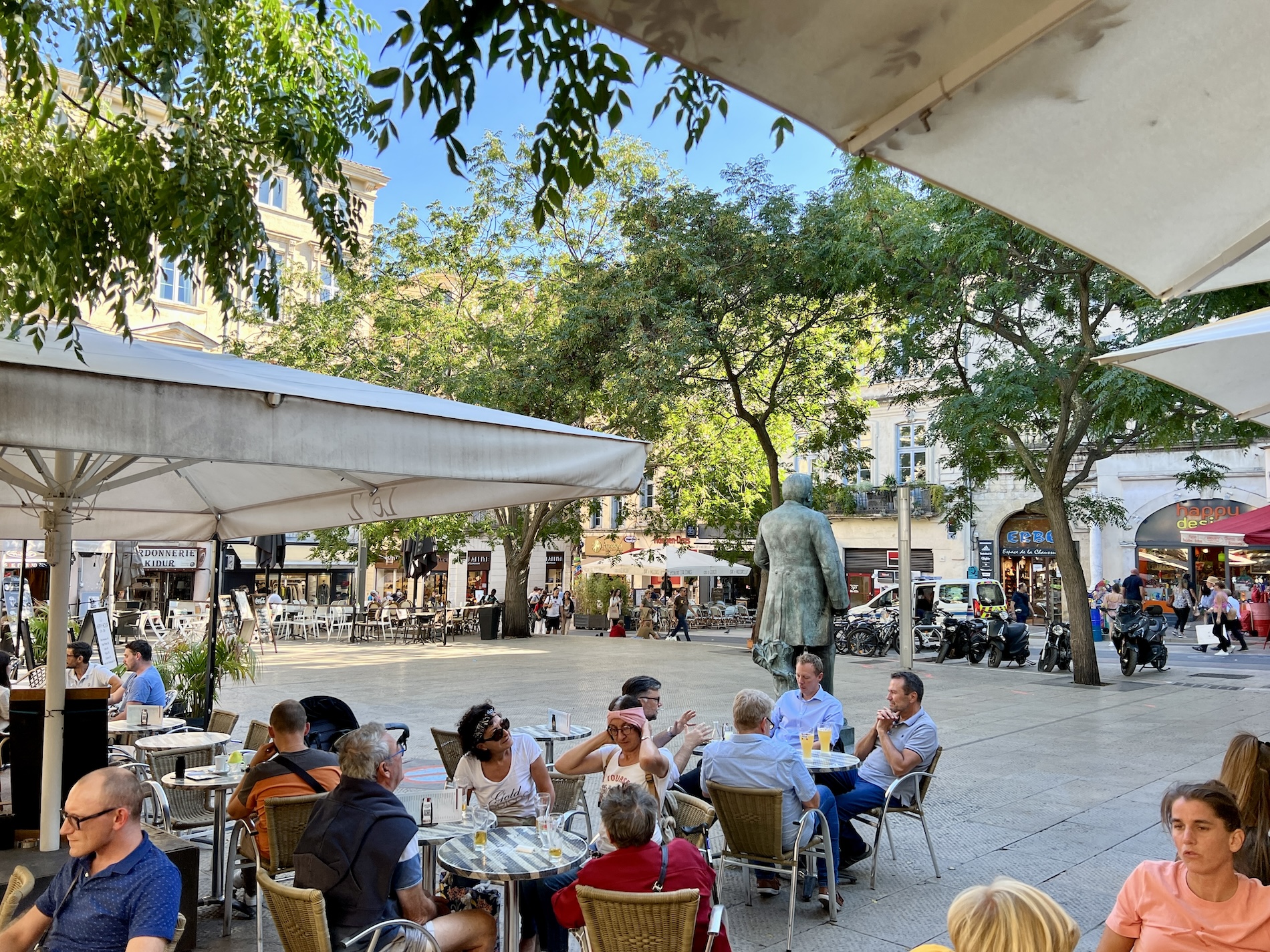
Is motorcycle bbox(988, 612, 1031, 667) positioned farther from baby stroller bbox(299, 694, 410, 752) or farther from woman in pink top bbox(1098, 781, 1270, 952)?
woman in pink top bbox(1098, 781, 1270, 952)

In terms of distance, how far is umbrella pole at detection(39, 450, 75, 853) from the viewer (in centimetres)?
436

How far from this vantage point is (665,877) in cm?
337

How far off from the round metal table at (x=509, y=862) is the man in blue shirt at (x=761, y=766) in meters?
1.07

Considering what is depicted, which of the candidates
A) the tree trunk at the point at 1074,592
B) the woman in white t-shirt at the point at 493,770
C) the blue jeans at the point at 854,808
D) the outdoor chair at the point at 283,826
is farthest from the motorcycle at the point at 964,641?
the outdoor chair at the point at 283,826

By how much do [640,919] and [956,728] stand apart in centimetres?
884

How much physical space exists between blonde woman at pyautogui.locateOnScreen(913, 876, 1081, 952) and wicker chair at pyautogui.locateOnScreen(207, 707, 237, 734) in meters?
5.86

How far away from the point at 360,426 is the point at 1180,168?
2.88m

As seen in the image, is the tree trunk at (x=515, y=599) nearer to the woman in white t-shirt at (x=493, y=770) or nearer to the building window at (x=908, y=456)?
the building window at (x=908, y=456)

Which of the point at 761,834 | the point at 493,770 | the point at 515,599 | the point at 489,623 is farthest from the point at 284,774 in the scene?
the point at 515,599

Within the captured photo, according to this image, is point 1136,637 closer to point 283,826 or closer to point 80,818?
point 283,826

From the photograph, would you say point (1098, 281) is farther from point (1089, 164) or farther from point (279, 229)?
point (279, 229)

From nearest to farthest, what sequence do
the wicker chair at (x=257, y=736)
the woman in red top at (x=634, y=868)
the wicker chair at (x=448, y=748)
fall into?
the woman in red top at (x=634, y=868) → the wicker chair at (x=448, y=748) → the wicker chair at (x=257, y=736)

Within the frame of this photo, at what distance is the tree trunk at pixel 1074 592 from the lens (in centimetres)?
1434

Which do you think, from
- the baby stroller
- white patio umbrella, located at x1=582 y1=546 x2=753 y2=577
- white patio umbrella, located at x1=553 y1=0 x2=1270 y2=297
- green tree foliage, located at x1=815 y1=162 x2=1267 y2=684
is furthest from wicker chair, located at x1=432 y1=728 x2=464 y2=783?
white patio umbrella, located at x1=582 y1=546 x2=753 y2=577
